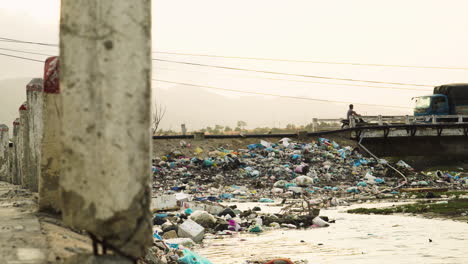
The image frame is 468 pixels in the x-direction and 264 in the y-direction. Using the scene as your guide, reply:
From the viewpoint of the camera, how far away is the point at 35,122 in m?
5.88

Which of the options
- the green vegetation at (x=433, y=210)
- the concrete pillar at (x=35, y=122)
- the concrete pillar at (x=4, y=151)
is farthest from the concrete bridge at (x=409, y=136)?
the concrete pillar at (x=35, y=122)

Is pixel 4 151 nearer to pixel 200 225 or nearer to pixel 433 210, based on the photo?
pixel 200 225

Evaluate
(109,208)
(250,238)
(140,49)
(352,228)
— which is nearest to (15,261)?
(109,208)

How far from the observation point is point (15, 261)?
7.72 ft

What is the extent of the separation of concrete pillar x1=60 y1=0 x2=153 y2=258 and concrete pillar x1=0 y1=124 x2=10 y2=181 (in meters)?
10.3

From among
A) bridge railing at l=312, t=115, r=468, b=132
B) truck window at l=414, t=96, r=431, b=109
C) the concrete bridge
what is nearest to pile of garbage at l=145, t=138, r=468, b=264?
the concrete bridge

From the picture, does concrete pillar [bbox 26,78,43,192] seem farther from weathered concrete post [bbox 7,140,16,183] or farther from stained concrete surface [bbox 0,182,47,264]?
weathered concrete post [bbox 7,140,16,183]

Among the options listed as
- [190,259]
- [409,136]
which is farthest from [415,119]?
[190,259]

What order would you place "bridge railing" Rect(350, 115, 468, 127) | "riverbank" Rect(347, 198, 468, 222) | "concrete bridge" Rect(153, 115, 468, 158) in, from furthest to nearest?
"bridge railing" Rect(350, 115, 468, 127), "concrete bridge" Rect(153, 115, 468, 158), "riverbank" Rect(347, 198, 468, 222)

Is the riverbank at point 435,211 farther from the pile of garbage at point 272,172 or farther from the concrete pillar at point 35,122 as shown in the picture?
the concrete pillar at point 35,122

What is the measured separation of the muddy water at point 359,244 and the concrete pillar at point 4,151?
22.7ft

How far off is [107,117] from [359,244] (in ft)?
16.7

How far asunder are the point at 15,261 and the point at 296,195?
1241cm

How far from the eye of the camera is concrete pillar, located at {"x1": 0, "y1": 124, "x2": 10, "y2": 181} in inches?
472
